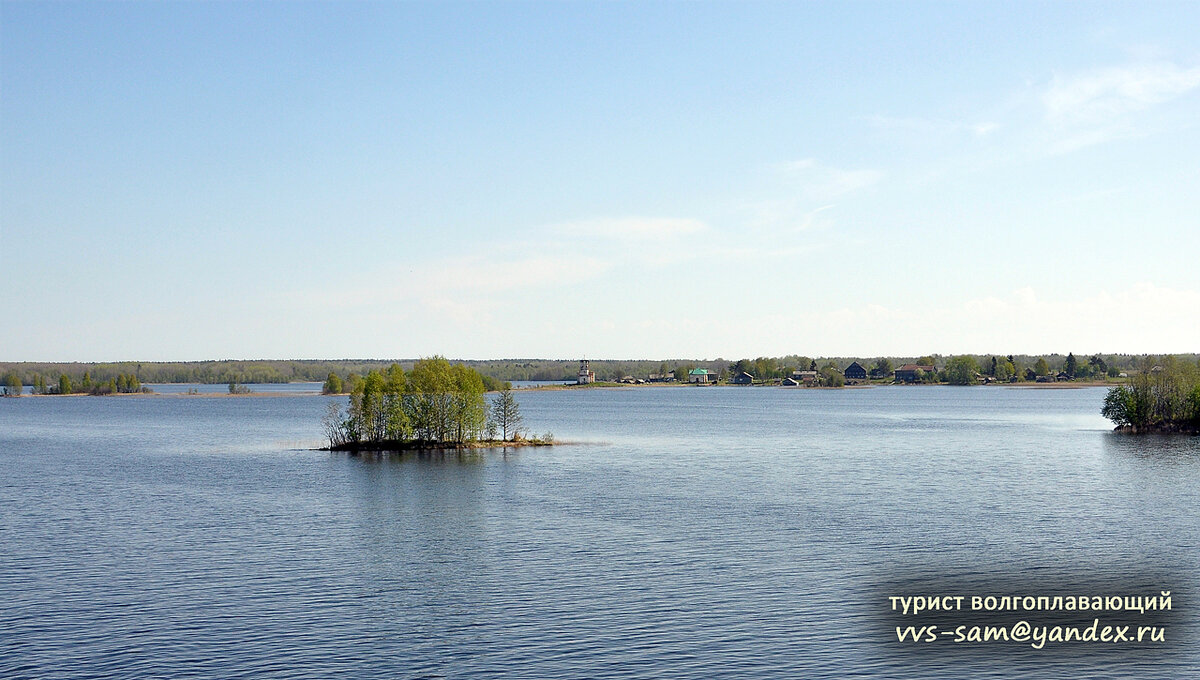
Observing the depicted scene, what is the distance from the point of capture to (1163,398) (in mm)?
121750

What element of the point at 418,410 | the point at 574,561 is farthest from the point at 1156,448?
the point at 574,561

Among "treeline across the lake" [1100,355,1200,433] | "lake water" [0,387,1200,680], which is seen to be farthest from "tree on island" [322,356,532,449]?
"treeline across the lake" [1100,355,1200,433]

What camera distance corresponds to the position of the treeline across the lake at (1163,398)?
391 ft

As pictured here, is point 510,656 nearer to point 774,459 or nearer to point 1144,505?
point 1144,505

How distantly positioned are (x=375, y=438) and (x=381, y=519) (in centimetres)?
4429

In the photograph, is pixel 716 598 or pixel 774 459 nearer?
pixel 716 598

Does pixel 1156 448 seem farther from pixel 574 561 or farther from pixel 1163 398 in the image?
pixel 574 561

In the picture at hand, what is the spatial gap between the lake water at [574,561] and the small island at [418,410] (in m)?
6.04

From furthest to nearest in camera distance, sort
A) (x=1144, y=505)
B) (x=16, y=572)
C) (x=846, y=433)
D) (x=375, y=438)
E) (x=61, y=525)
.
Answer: (x=846, y=433)
(x=375, y=438)
(x=1144, y=505)
(x=61, y=525)
(x=16, y=572)

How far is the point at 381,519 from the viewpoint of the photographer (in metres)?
62.2

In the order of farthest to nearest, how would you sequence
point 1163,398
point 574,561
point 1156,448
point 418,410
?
1. point 1163,398
2. point 418,410
3. point 1156,448
4. point 574,561

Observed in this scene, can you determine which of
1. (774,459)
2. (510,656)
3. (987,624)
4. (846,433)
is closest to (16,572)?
(510,656)

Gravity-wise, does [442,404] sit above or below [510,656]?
above

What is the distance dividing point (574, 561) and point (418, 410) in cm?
6013
